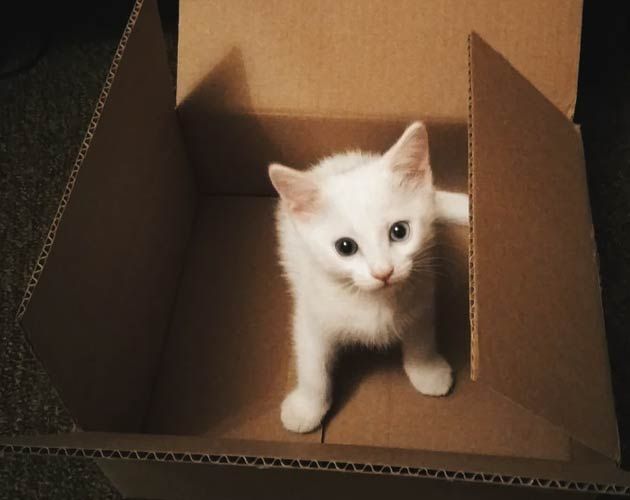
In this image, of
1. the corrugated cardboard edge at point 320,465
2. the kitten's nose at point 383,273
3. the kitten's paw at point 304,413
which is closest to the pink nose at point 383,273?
the kitten's nose at point 383,273

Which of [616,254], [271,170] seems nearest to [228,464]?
[271,170]

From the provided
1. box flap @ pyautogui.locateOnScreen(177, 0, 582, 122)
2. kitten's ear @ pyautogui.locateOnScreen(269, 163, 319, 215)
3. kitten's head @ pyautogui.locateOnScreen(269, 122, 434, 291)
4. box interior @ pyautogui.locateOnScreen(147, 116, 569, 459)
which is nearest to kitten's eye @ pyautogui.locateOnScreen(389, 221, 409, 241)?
kitten's head @ pyautogui.locateOnScreen(269, 122, 434, 291)

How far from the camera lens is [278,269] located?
4.14 feet

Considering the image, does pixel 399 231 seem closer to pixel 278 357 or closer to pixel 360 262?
pixel 360 262

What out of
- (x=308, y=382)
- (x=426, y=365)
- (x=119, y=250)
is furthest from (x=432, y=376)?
(x=119, y=250)

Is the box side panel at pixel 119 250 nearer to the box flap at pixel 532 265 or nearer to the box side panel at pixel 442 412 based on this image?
the box side panel at pixel 442 412

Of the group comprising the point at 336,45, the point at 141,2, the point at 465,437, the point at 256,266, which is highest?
the point at 141,2

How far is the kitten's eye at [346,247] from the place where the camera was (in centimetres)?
81

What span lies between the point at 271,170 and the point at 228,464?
366 millimetres

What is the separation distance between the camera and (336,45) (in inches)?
42.9

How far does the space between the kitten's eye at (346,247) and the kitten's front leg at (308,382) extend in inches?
7.9

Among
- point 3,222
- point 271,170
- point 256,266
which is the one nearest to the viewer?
point 271,170

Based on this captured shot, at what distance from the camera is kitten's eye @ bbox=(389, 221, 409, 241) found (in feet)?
2.68

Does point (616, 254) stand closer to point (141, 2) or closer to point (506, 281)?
point (506, 281)
